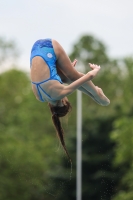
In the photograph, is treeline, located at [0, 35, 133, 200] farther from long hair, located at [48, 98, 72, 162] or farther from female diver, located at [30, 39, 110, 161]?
female diver, located at [30, 39, 110, 161]

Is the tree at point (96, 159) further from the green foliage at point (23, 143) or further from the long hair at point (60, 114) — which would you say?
the long hair at point (60, 114)

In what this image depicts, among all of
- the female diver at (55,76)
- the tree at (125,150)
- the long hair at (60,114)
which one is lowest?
the long hair at (60,114)

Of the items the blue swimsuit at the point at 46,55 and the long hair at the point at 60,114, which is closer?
the blue swimsuit at the point at 46,55

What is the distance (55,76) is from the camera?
9227 millimetres

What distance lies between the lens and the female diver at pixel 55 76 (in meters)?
9.16

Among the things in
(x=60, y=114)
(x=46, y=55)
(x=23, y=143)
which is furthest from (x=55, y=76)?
(x=23, y=143)

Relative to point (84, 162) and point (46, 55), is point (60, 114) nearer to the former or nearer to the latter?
point (46, 55)

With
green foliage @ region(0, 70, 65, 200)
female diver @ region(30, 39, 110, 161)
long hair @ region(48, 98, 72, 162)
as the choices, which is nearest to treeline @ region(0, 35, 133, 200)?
green foliage @ region(0, 70, 65, 200)


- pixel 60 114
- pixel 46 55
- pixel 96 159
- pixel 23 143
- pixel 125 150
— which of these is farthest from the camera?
pixel 23 143

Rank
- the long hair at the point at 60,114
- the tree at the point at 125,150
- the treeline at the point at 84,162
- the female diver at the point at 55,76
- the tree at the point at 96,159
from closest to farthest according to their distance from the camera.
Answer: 1. the female diver at the point at 55,76
2. the long hair at the point at 60,114
3. the tree at the point at 125,150
4. the treeline at the point at 84,162
5. the tree at the point at 96,159

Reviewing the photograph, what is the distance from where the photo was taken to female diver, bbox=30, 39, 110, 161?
916cm

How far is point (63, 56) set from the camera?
9352 mm

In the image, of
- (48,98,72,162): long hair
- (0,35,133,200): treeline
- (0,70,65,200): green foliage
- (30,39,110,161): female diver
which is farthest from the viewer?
(0,70,65,200): green foliage

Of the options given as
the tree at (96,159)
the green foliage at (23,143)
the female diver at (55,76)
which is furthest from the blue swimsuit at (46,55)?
the tree at (96,159)
